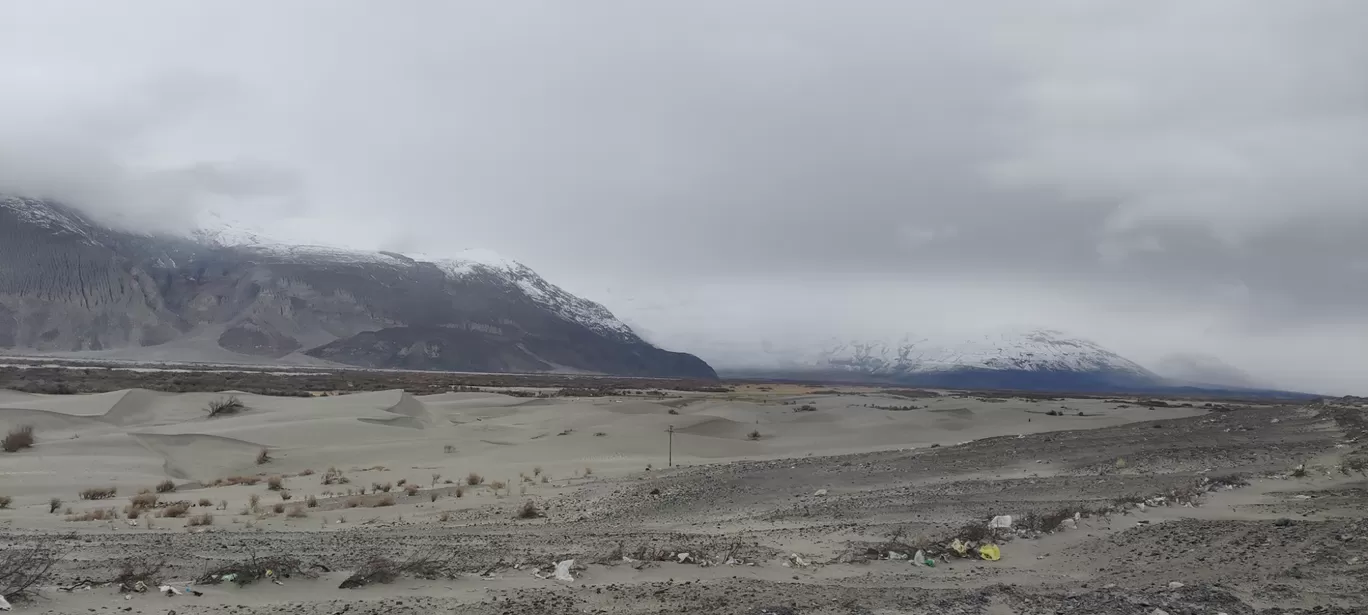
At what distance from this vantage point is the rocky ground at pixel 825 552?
809 cm

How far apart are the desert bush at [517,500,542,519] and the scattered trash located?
6.57 m

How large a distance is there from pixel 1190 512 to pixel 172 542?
16.1 meters

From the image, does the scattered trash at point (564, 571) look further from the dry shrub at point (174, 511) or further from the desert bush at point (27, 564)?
the dry shrub at point (174, 511)

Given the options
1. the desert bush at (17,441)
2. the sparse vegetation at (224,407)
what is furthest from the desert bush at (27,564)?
the sparse vegetation at (224,407)

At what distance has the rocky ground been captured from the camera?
26.6ft

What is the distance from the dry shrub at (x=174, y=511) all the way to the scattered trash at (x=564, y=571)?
32.8 ft

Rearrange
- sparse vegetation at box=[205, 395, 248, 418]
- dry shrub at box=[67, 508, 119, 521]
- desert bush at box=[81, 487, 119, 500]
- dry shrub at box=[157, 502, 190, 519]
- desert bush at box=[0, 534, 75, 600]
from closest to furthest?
desert bush at box=[0, 534, 75, 600]
dry shrub at box=[67, 508, 119, 521]
dry shrub at box=[157, 502, 190, 519]
desert bush at box=[81, 487, 119, 500]
sparse vegetation at box=[205, 395, 248, 418]

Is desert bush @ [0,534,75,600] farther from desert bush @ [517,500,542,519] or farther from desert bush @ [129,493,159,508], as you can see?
desert bush @ [517,500,542,519]

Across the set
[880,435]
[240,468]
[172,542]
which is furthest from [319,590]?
[880,435]

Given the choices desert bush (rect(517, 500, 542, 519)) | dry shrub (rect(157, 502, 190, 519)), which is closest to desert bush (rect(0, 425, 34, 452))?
dry shrub (rect(157, 502, 190, 519))

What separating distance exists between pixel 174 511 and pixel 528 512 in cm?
669

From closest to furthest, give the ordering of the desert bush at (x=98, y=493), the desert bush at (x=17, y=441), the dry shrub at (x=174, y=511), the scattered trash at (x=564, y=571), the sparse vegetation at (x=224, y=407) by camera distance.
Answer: the scattered trash at (x=564, y=571) < the dry shrub at (x=174, y=511) < the desert bush at (x=98, y=493) < the desert bush at (x=17, y=441) < the sparse vegetation at (x=224, y=407)

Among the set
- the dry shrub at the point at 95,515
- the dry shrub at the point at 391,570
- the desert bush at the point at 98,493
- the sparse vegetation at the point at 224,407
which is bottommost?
the desert bush at the point at 98,493

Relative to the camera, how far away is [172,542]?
1118cm
